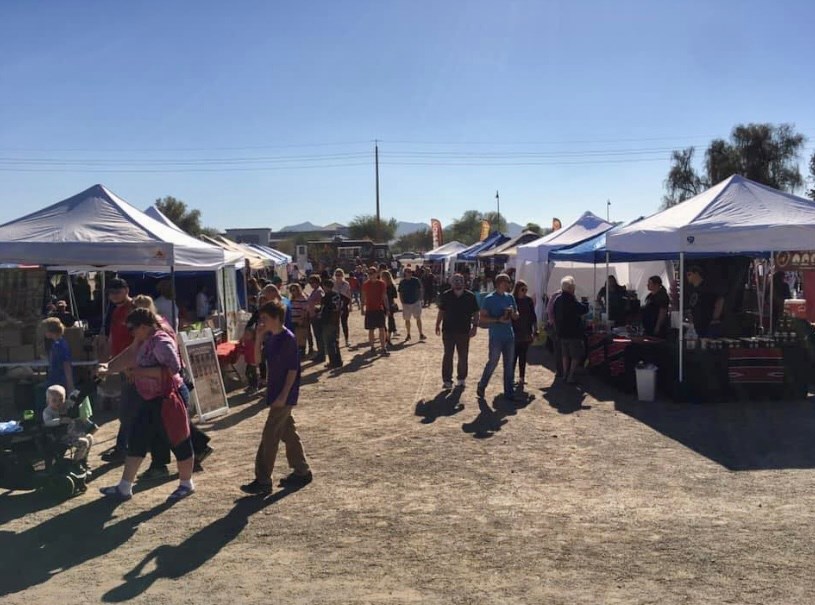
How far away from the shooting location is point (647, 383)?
9555 mm

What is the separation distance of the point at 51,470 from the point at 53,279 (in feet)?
40.8

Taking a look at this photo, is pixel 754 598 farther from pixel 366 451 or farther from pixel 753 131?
pixel 753 131

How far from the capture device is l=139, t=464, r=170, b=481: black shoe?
21.1 feet

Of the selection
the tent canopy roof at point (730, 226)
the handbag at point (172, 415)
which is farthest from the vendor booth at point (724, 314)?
the handbag at point (172, 415)

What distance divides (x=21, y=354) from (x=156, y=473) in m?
5.10

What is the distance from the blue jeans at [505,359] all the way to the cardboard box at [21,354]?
634 cm

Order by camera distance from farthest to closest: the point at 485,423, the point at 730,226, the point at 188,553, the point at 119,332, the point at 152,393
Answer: the point at 730,226
the point at 485,423
the point at 119,332
the point at 152,393
the point at 188,553

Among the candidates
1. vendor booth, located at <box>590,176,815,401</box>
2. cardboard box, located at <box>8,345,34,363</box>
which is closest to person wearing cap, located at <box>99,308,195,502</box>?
cardboard box, located at <box>8,345,34,363</box>

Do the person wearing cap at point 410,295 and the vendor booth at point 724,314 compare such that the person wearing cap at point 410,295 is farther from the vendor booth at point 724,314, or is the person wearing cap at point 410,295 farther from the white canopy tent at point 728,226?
the white canopy tent at point 728,226

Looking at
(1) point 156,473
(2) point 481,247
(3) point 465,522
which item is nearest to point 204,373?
(1) point 156,473

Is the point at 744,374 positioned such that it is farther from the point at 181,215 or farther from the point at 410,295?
the point at 181,215

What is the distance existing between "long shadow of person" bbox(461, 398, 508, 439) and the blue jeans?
1.64 ft

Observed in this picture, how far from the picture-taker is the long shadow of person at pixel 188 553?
4.27 meters

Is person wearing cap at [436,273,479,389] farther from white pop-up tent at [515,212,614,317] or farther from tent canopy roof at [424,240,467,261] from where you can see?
tent canopy roof at [424,240,467,261]
